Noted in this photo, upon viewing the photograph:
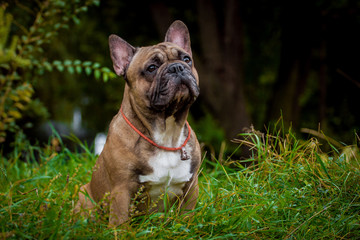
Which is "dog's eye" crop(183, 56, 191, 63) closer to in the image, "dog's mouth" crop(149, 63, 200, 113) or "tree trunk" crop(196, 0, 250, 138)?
"dog's mouth" crop(149, 63, 200, 113)

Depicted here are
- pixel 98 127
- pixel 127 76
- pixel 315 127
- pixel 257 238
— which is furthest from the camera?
pixel 98 127

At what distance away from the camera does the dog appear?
3.24m

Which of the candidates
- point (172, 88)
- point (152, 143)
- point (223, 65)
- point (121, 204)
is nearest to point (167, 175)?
point (152, 143)

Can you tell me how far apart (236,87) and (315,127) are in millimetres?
2074

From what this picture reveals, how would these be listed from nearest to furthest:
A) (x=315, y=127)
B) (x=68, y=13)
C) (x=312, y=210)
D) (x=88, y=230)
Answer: (x=88, y=230) < (x=312, y=210) < (x=68, y=13) < (x=315, y=127)

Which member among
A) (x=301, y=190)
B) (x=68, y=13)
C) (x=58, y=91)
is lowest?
(x=58, y=91)

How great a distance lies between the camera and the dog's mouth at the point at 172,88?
11.0 feet

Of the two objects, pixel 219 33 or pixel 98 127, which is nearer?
pixel 219 33

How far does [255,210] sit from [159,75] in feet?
4.20

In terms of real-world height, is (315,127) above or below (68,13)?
below

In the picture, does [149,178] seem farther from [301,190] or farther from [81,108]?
[81,108]

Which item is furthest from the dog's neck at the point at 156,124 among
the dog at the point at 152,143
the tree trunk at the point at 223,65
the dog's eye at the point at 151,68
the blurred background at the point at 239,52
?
the tree trunk at the point at 223,65

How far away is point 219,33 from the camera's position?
316 inches

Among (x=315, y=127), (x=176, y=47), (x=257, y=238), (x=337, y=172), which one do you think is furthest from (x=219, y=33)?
(x=257, y=238)
